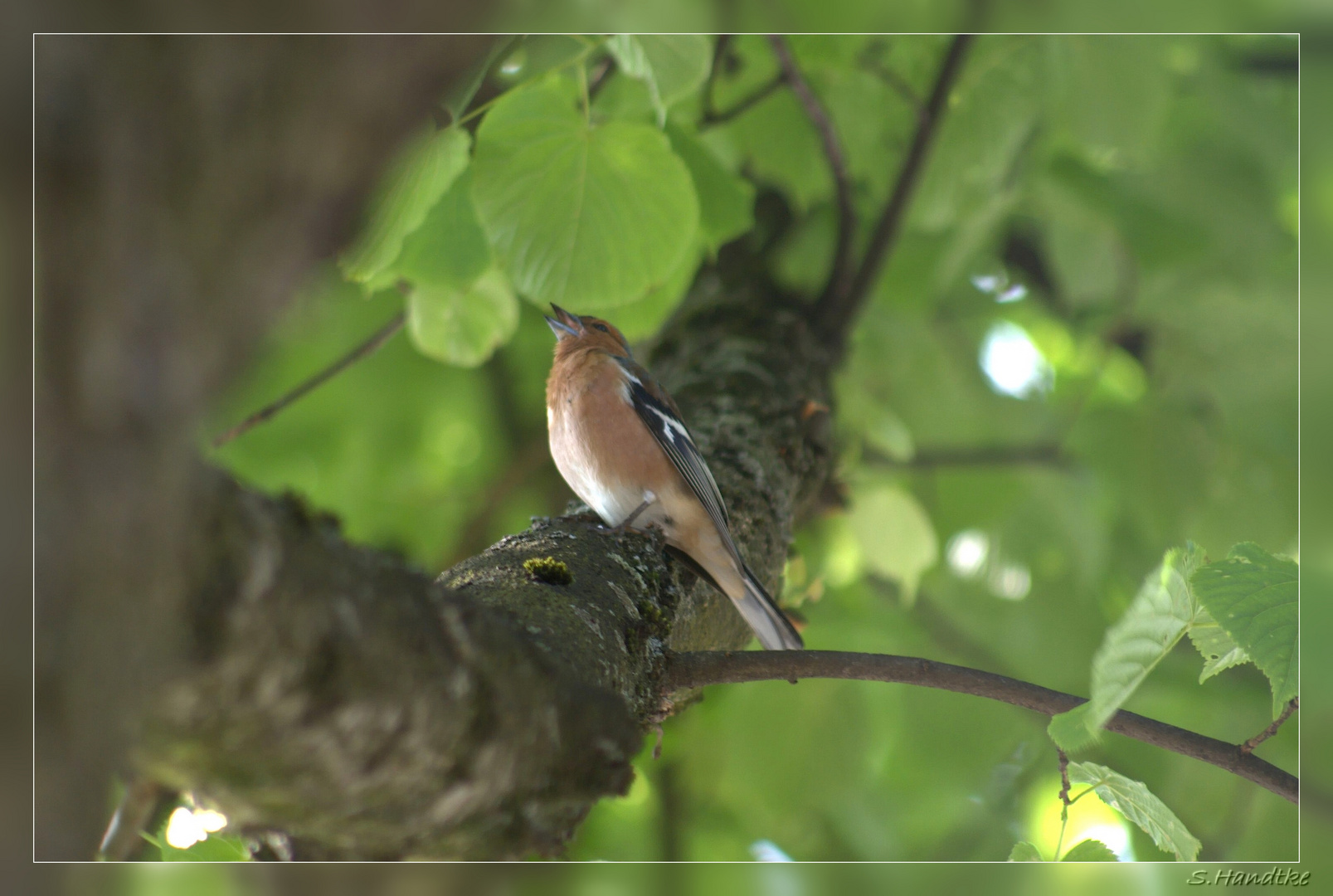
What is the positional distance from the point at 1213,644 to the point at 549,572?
6.34 ft

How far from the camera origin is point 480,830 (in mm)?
1384

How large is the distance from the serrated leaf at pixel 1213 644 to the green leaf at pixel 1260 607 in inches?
2.4

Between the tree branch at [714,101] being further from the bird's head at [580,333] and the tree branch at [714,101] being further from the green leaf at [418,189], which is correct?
the green leaf at [418,189]

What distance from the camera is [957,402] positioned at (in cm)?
595

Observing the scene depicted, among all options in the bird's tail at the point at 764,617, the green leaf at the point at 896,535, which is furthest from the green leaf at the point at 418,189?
the green leaf at the point at 896,535

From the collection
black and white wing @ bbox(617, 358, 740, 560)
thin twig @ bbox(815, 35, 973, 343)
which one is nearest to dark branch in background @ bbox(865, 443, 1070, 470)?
thin twig @ bbox(815, 35, 973, 343)

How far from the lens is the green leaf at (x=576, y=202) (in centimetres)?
307

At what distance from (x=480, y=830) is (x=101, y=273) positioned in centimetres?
103

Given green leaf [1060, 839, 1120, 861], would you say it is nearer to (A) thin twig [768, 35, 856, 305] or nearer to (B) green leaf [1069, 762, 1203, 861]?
(B) green leaf [1069, 762, 1203, 861]

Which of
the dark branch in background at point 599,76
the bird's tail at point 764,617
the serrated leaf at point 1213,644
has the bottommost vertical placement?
the serrated leaf at point 1213,644

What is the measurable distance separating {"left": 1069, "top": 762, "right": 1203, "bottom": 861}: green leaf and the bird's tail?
1264mm

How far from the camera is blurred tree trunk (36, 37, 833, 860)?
764 millimetres

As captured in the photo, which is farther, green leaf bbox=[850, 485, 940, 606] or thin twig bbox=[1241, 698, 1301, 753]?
green leaf bbox=[850, 485, 940, 606]

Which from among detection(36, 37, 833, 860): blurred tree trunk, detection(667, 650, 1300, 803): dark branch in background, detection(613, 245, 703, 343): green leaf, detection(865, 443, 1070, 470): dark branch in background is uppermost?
detection(865, 443, 1070, 470): dark branch in background
